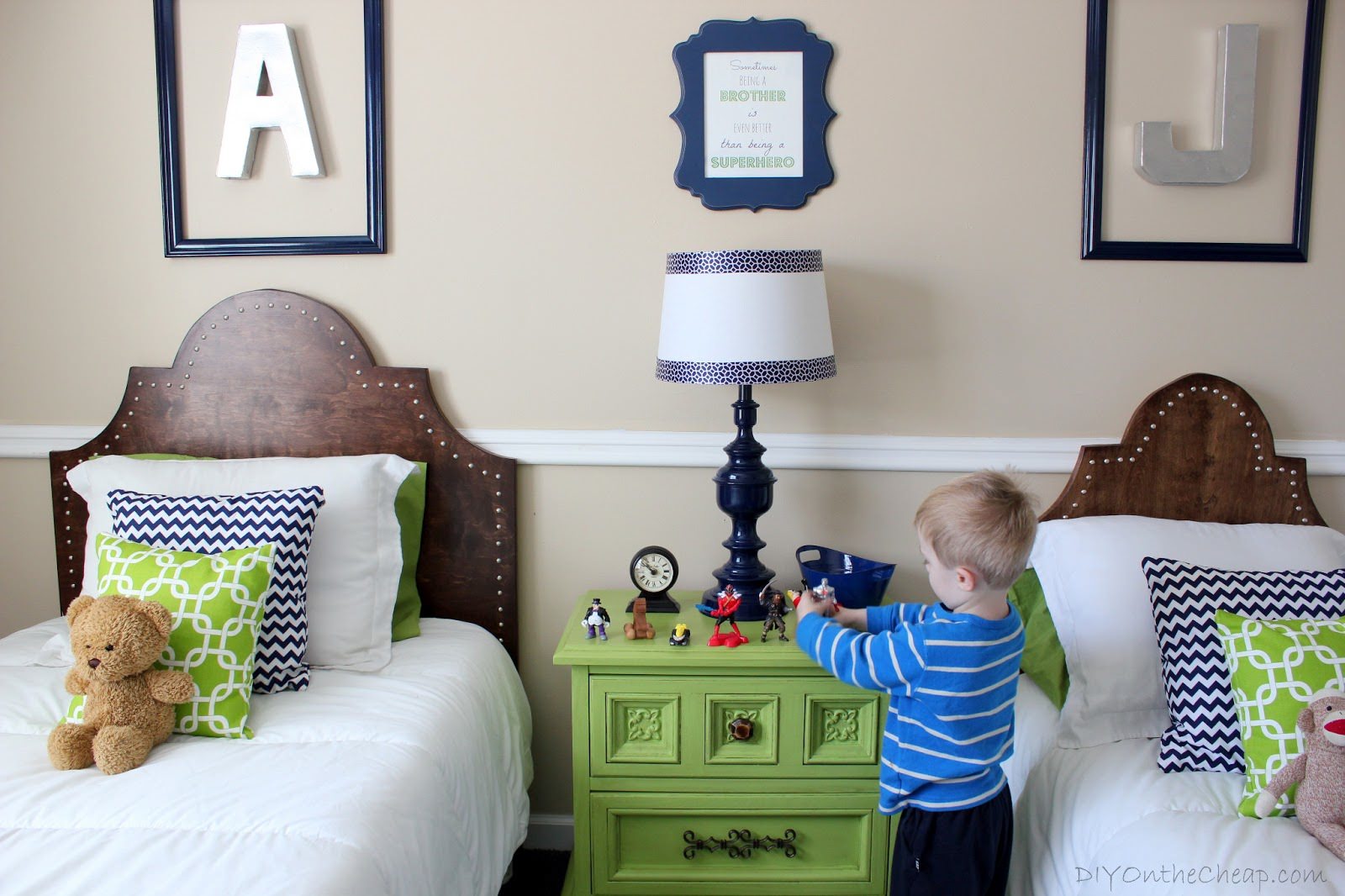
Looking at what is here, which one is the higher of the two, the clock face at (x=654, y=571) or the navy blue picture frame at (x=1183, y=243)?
the navy blue picture frame at (x=1183, y=243)

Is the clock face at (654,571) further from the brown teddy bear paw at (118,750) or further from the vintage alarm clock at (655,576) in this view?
the brown teddy bear paw at (118,750)

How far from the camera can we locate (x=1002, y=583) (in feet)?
4.83

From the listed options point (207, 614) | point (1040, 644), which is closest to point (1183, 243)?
point (1040, 644)

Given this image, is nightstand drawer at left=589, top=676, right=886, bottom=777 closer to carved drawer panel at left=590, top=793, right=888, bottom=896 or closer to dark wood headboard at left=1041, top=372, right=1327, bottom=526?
carved drawer panel at left=590, top=793, right=888, bottom=896

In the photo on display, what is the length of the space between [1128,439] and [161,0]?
223 cm

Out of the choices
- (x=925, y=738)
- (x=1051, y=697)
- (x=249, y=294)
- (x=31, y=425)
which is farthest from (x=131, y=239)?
(x=1051, y=697)

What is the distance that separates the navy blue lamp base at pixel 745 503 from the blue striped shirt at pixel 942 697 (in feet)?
1.28

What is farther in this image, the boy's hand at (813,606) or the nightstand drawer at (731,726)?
the nightstand drawer at (731,726)

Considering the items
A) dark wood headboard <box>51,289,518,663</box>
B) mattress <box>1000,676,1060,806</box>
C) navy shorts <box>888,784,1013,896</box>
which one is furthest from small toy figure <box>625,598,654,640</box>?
mattress <box>1000,676,1060,806</box>

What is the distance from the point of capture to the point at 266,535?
1.74 m

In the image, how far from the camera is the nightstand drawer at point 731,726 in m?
1.81

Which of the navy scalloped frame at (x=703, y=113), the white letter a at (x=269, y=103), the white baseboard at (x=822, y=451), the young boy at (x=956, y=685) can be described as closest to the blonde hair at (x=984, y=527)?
the young boy at (x=956, y=685)

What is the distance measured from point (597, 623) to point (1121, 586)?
95 centimetres

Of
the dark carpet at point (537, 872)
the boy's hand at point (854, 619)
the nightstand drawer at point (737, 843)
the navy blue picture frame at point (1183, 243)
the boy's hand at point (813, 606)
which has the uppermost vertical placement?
the navy blue picture frame at point (1183, 243)
